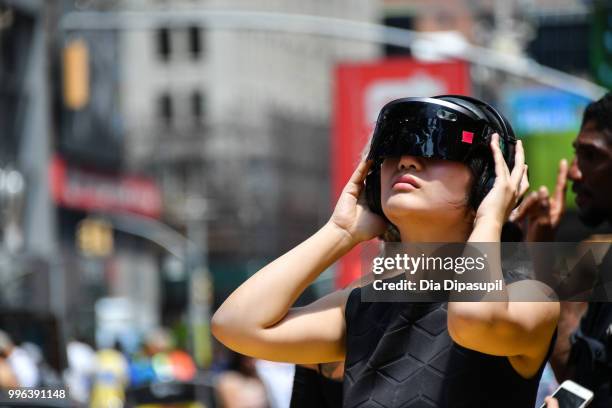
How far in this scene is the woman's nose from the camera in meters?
2.87

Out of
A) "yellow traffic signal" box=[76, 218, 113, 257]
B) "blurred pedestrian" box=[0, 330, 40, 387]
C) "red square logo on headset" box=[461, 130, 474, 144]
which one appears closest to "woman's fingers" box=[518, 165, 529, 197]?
"red square logo on headset" box=[461, 130, 474, 144]

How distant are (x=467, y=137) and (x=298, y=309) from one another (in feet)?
1.91

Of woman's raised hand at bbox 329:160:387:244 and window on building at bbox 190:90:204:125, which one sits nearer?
woman's raised hand at bbox 329:160:387:244

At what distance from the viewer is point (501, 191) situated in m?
2.77

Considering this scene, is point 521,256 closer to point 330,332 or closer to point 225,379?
point 330,332

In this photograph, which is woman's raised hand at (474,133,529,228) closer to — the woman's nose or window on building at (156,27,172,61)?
the woman's nose

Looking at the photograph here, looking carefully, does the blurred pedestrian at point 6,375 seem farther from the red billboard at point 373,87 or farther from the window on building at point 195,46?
the window on building at point 195,46

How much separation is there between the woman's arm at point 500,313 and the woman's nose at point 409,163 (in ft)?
0.53

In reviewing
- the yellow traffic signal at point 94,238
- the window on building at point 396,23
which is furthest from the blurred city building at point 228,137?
the yellow traffic signal at point 94,238

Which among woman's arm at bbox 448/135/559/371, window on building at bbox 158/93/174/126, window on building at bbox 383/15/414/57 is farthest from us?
window on building at bbox 383/15/414/57

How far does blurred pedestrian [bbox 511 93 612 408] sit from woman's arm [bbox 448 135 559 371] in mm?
400

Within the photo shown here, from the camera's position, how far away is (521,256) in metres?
2.90

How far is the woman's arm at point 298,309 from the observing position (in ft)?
9.80

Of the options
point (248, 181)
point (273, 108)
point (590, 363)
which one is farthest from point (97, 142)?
point (590, 363)
